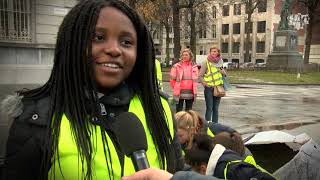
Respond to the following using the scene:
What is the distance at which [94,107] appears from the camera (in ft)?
5.85

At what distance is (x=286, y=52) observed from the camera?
36969 millimetres

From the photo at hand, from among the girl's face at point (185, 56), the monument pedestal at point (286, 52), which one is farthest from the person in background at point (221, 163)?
the monument pedestal at point (286, 52)

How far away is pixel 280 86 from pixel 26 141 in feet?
80.9

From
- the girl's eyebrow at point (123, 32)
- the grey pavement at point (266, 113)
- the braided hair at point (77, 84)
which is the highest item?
the girl's eyebrow at point (123, 32)

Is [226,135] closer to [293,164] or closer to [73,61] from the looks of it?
[293,164]

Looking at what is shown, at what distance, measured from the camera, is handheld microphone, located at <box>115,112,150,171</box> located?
4.57 ft

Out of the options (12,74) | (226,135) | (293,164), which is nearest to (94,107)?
(293,164)

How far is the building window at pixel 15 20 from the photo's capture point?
60.1ft

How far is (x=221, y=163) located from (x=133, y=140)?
61.1 inches

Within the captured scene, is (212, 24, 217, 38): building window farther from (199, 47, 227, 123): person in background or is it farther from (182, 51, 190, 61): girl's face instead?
(182, 51, 190, 61): girl's face

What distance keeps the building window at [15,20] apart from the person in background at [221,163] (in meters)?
16.0

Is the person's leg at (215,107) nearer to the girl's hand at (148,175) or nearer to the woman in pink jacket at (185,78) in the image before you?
the woman in pink jacket at (185,78)

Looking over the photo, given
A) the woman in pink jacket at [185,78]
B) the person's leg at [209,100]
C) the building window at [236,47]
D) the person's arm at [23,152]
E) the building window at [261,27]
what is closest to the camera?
the person's arm at [23,152]

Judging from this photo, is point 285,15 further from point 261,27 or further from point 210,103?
point 261,27
